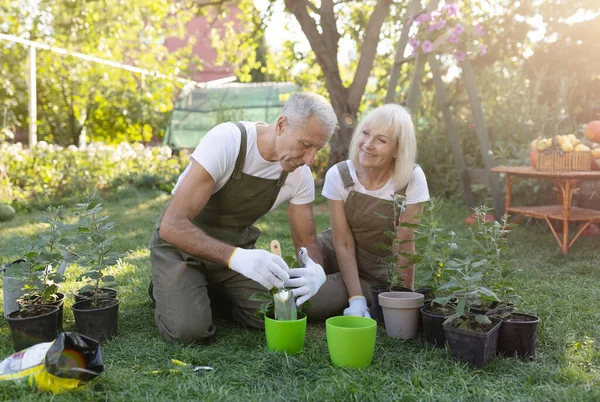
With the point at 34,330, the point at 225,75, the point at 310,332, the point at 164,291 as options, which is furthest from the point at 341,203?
the point at 225,75

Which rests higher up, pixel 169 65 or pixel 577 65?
pixel 169 65

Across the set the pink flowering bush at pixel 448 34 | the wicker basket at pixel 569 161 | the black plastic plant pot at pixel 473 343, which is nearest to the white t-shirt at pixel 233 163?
the black plastic plant pot at pixel 473 343

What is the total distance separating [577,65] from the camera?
645 centimetres

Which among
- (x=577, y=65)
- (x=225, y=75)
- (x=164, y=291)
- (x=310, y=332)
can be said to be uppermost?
(x=225, y=75)

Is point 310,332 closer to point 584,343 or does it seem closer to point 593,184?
point 584,343

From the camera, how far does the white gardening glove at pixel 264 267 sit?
1943 mm

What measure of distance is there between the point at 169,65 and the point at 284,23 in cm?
315

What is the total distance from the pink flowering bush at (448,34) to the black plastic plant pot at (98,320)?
3.39 m

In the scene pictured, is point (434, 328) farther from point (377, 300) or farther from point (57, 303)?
point (57, 303)

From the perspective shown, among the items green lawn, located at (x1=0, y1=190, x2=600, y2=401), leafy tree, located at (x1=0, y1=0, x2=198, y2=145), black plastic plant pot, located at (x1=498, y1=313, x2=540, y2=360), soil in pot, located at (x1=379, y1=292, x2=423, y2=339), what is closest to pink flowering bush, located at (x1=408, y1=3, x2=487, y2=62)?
green lawn, located at (x1=0, y1=190, x2=600, y2=401)

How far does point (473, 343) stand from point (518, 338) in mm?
194

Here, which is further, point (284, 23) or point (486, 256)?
point (284, 23)

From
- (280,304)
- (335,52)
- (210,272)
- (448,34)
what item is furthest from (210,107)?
(280,304)

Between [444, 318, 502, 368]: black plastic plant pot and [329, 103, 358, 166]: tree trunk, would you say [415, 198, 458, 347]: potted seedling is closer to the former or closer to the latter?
[444, 318, 502, 368]: black plastic plant pot
